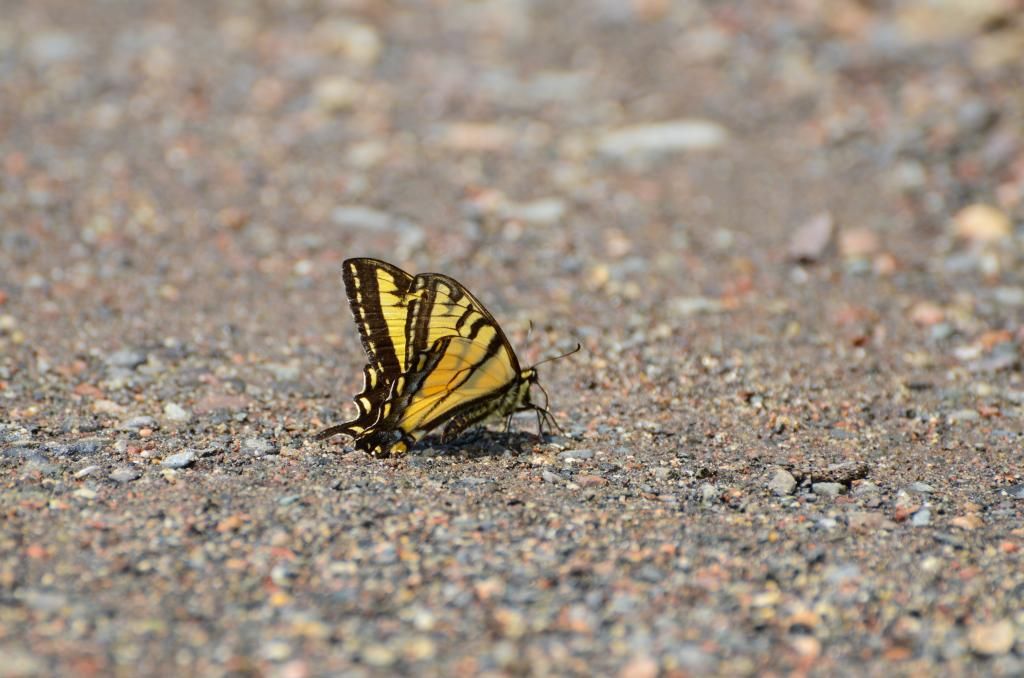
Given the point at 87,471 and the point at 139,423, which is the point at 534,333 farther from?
the point at 87,471

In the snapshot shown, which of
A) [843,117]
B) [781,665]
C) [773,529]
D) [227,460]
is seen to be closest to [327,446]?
→ [227,460]

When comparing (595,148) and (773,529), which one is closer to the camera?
(773,529)

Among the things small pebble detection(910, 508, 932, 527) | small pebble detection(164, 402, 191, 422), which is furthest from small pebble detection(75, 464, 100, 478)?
small pebble detection(910, 508, 932, 527)

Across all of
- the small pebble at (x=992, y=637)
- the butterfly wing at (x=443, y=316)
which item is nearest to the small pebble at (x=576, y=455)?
the butterfly wing at (x=443, y=316)

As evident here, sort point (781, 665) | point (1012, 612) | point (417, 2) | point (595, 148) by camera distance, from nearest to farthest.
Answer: point (781, 665)
point (1012, 612)
point (595, 148)
point (417, 2)

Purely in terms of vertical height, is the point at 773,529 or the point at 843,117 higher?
the point at 843,117

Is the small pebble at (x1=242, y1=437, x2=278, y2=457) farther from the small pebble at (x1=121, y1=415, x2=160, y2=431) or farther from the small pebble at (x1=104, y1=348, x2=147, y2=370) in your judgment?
the small pebble at (x1=104, y1=348, x2=147, y2=370)

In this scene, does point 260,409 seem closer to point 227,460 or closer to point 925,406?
point 227,460

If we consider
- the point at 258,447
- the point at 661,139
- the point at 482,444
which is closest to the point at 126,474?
the point at 258,447
